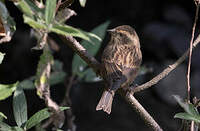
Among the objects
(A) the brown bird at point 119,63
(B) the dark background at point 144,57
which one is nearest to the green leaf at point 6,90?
(A) the brown bird at point 119,63

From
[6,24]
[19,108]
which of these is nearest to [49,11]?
[6,24]

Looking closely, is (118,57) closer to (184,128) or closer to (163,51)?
(184,128)

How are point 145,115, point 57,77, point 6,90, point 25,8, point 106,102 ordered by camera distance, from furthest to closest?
point 57,77, point 106,102, point 145,115, point 6,90, point 25,8

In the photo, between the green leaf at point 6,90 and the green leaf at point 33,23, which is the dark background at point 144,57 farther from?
the green leaf at point 33,23

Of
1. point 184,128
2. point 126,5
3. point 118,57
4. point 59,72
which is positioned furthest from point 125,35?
point 126,5

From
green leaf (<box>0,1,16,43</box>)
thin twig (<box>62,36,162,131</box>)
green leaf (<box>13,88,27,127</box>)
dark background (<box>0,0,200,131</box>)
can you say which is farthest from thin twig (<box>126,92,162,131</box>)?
dark background (<box>0,0,200,131</box>)

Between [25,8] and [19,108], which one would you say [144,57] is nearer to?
[19,108]

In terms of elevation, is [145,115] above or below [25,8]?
below
